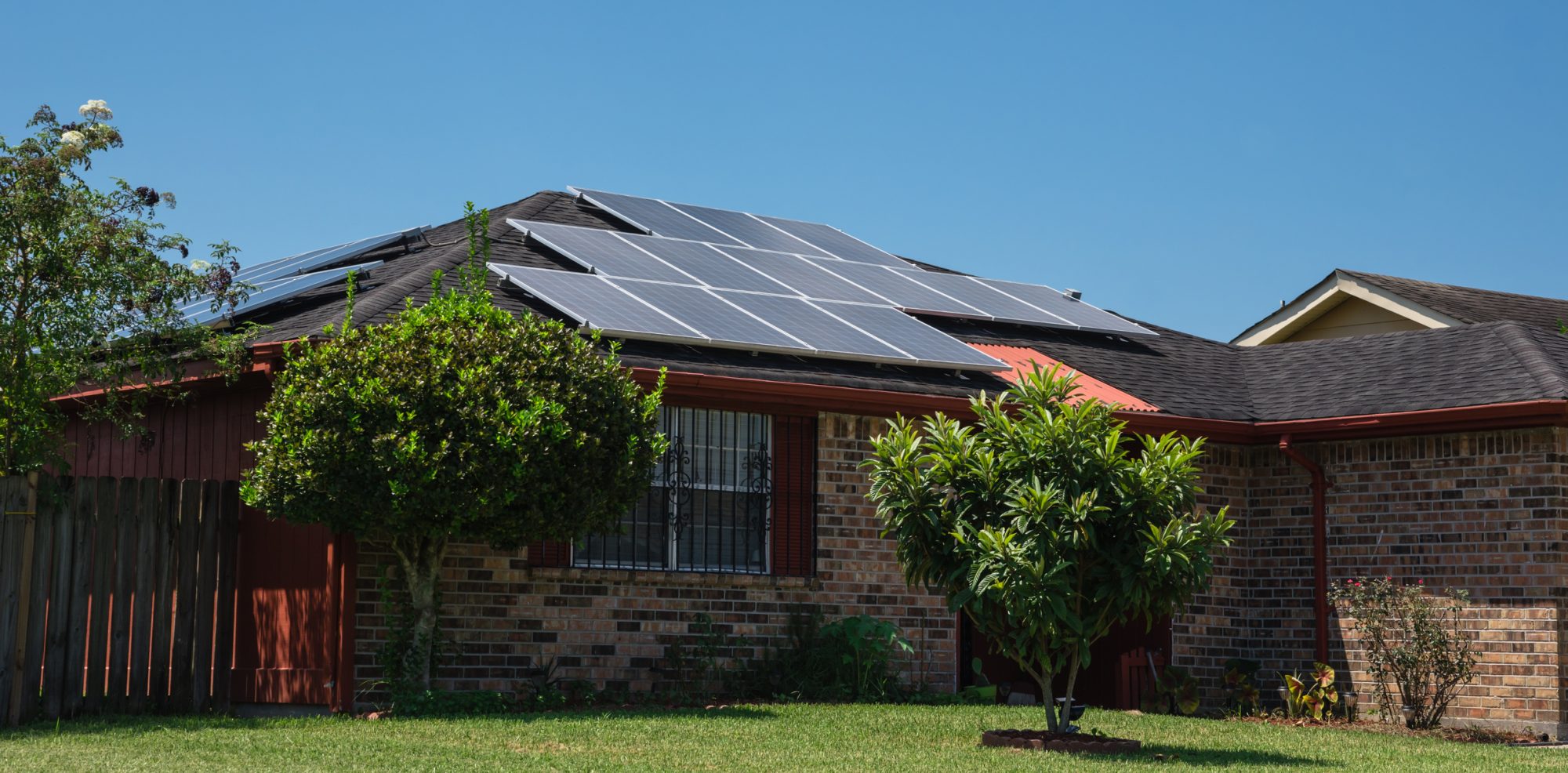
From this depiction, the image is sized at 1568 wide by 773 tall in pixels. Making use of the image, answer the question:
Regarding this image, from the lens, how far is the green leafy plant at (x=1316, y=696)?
15852 millimetres

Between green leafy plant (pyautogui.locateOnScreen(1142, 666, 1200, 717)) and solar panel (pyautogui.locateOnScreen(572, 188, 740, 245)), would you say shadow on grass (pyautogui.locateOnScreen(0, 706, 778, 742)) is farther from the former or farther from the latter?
solar panel (pyautogui.locateOnScreen(572, 188, 740, 245))

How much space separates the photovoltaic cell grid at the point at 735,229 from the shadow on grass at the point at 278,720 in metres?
7.50

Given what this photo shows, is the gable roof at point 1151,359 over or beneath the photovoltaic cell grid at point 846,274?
beneath

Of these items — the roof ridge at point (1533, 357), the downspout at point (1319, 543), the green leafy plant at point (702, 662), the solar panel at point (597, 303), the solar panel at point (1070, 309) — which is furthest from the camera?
the solar panel at point (1070, 309)

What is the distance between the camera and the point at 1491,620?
15258 mm

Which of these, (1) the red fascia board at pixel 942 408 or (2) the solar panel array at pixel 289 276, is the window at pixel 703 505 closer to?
(1) the red fascia board at pixel 942 408

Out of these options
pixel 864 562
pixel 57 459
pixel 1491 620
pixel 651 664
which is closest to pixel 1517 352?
pixel 1491 620

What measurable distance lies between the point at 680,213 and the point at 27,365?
935 centimetres

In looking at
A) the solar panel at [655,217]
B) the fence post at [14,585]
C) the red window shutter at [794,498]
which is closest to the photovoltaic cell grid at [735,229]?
the solar panel at [655,217]

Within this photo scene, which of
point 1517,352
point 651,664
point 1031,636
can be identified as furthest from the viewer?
point 1517,352

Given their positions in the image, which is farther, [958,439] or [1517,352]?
[1517,352]

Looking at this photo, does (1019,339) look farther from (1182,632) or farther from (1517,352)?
(1517,352)

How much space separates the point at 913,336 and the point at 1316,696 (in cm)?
502

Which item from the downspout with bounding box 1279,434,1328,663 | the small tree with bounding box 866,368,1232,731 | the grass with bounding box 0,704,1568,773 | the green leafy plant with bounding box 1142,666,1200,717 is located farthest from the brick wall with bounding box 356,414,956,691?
the downspout with bounding box 1279,434,1328,663
